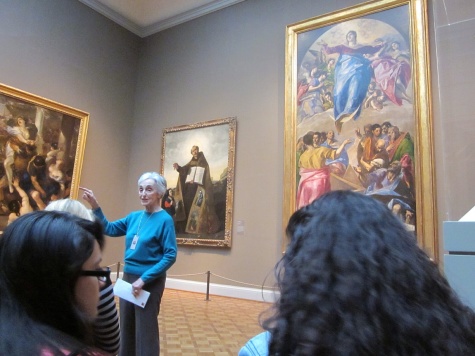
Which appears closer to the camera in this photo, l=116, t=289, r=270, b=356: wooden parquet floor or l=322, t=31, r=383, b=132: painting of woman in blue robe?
l=116, t=289, r=270, b=356: wooden parquet floor

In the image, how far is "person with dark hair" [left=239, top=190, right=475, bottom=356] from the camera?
0.76 meters

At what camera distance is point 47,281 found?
1.10 m

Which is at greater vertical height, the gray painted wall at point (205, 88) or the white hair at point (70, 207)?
the gray painted wall at point (205, 88)

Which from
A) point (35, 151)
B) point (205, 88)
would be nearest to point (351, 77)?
point (205, 88)

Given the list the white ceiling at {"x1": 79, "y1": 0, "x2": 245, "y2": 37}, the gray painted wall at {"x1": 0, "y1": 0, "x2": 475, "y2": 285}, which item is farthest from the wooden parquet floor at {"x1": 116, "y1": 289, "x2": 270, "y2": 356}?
the white ceiling at {"x1": 79, "y1": 0, "x2": 245, "y2": 37}

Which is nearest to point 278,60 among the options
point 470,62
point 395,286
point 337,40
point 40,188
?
point 337,40

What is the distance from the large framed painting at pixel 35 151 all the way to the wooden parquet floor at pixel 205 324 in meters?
4.12

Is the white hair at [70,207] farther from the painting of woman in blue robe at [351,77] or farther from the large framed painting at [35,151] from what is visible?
the large framed painting at [35,151]

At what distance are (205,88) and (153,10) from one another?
3.17m

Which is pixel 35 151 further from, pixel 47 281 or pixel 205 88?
pixel 47 281

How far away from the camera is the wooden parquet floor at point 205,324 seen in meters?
5.03

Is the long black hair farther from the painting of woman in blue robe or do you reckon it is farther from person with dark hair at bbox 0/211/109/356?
the painting of woman in blue robe

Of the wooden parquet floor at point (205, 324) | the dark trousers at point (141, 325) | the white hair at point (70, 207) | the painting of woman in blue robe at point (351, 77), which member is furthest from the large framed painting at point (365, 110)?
the white hair at point (70, 207)

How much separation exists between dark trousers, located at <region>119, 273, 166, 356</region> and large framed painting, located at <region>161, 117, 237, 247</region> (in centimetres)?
629
